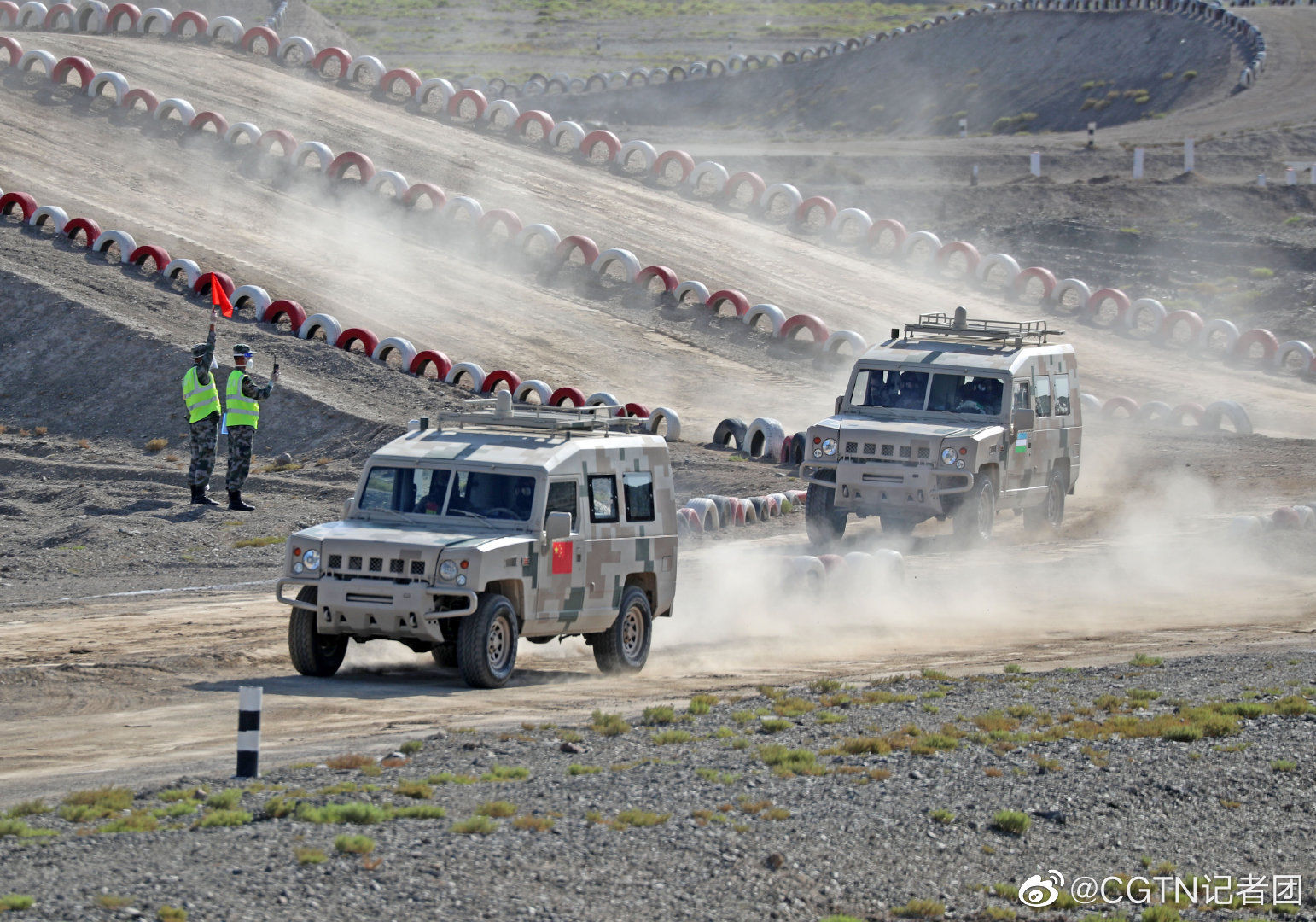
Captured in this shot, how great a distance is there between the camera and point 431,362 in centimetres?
3234

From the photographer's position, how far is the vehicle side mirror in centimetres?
1434

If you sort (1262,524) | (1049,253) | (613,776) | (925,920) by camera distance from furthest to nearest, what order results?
(1049,253)
(1262,524)
(613,776)
(925,920)

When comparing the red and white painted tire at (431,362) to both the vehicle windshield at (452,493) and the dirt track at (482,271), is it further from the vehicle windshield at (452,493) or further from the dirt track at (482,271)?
the vehicle windshield at (452,493)

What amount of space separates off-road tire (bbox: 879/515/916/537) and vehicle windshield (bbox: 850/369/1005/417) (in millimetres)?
1477

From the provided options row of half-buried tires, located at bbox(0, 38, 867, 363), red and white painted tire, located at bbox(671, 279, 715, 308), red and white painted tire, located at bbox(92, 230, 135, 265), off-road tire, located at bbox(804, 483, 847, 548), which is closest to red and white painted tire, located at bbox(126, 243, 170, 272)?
red and white painted tire, located at bbox(92, 230, 135, 265)

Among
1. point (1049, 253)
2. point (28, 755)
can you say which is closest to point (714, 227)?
point (1049, 253)

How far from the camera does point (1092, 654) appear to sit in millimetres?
17172

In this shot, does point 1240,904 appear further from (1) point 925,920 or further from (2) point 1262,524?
(2) point 1262,524

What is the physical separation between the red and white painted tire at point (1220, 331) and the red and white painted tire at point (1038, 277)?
4274 millimetres

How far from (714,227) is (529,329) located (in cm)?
1222

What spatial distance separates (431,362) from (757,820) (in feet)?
75.0

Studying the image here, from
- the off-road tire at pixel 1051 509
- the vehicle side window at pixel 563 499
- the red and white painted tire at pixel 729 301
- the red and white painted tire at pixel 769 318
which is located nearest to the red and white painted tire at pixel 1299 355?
the red and white painted tire at pixel 769 318

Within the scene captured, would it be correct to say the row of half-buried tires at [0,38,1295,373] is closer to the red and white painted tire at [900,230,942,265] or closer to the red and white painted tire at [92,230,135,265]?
the red and white painted tire at [900,230,942,265]

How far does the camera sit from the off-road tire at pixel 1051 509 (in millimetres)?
A: 24984
